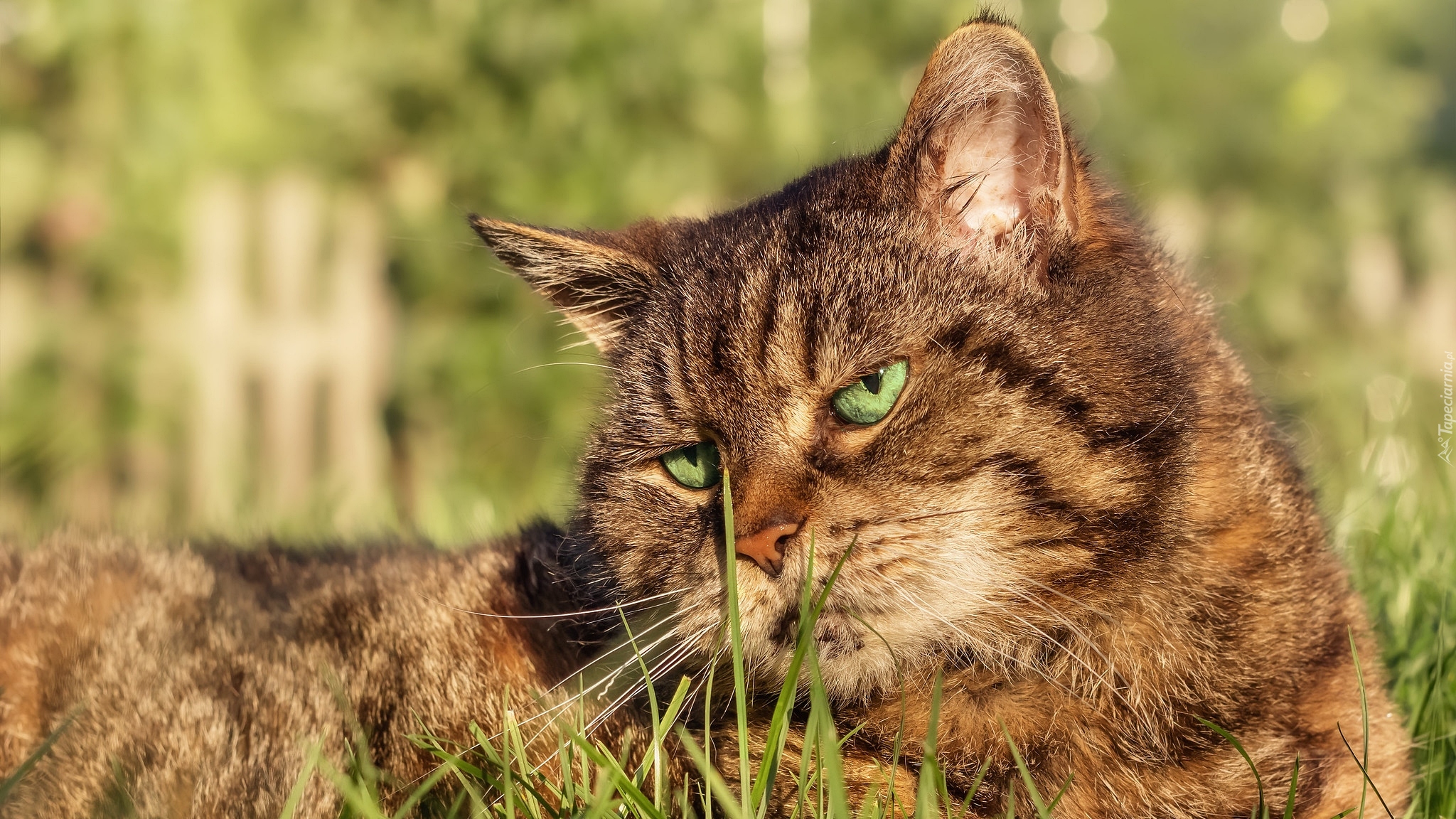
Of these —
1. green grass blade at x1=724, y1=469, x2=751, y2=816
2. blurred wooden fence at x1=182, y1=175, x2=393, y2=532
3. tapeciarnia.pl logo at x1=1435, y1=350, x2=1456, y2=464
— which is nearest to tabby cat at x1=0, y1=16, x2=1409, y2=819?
green grass blade at x1=724, y1=469, x2=751, y2=816

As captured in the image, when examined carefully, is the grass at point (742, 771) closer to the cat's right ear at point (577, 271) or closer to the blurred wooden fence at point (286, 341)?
the cat's right ear at point (577, 271)

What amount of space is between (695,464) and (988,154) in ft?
2.13

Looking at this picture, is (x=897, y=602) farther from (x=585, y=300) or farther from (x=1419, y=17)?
(x=1419, y=17)

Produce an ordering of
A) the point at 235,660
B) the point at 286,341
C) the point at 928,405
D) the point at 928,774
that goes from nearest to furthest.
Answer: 1. the point at 928,774
2. the point at 928,405
3. the point at 235,660
4. the point at 286,341

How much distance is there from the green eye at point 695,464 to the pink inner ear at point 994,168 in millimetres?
514

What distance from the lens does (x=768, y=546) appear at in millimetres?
1549

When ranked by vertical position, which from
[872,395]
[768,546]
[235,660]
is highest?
[872,395]

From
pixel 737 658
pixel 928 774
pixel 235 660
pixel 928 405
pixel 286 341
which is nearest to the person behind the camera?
pixel 928 774

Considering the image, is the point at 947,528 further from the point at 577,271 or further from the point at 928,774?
the point at 577,271

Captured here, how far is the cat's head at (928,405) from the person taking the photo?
155 cm

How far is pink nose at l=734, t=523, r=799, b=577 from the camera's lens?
1.54m

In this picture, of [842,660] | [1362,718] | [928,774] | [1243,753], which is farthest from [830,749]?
[1362,718]

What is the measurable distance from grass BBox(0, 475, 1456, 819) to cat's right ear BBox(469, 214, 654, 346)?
0.58m

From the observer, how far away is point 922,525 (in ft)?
5.04
